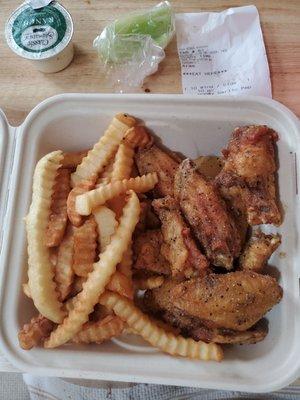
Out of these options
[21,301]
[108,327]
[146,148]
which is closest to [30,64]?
[146,148]

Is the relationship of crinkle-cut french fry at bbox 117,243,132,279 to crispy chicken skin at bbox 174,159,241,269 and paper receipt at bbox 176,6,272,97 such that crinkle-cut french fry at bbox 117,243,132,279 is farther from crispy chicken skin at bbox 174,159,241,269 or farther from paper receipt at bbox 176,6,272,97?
paper receipt at bbox 176,6,272,97

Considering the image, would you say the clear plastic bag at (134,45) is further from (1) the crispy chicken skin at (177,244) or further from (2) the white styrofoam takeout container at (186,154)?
(1) the crispy chicken skin at (177,244)

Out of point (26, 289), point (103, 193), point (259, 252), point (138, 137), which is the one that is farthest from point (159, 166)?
point (26, 289)

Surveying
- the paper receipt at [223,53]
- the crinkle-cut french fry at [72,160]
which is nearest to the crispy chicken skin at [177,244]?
the crinkle-cut french fry at [72,160]

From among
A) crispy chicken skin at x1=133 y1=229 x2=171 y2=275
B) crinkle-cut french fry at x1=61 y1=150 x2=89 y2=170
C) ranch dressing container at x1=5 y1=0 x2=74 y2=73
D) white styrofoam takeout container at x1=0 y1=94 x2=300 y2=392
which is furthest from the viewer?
ranch dressing container at x1=5 y1=0 x2=74 y2=73

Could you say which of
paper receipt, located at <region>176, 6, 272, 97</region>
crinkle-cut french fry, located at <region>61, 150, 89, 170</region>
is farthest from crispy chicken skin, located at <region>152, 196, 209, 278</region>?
paper receipt, located at <region>176, 6, 272, 97</region>

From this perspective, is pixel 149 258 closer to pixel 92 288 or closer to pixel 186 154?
pixel 92 288
